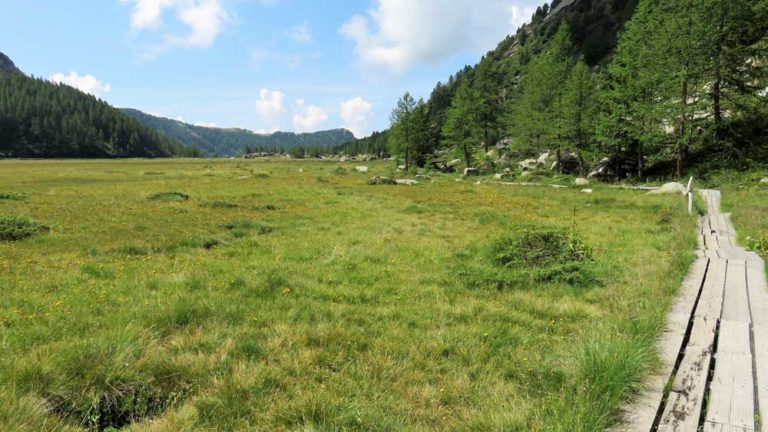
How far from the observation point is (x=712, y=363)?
184 inches

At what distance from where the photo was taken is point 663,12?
34562 mm

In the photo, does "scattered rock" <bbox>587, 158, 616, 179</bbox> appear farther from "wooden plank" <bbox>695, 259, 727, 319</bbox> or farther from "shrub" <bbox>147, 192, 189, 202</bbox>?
"shrub" <bbox>147, 192, 189, 202</bbox>

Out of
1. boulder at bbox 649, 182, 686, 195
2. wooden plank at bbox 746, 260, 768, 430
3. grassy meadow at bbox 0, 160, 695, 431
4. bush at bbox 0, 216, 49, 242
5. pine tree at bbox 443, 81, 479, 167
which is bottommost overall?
grassy meadow at bbox 0, 160, 695, 431

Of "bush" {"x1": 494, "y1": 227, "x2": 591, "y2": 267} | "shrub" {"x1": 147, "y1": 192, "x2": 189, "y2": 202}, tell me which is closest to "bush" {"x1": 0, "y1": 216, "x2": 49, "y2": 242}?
"shrub" {"x1": 147, "y1": 192, "x2": 189, "y2": 202}

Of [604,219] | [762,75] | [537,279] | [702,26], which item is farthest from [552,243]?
[762,75]

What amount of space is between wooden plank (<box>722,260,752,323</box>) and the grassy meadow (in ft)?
2.62

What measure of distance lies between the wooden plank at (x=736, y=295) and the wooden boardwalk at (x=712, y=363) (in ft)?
0.05

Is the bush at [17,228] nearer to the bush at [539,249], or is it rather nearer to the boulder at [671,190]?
the bush at [539,249]

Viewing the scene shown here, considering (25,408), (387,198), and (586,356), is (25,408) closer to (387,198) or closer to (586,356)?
(586,356)

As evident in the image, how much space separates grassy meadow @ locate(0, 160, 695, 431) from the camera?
4.29 meters

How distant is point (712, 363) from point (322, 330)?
535cm

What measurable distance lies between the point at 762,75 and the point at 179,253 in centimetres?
4279

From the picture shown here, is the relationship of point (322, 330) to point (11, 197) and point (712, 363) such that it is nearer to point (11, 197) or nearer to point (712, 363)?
point (712, 363)

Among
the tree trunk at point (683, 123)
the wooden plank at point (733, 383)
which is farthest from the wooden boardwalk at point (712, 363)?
the tree trunk at point (683, 123)
